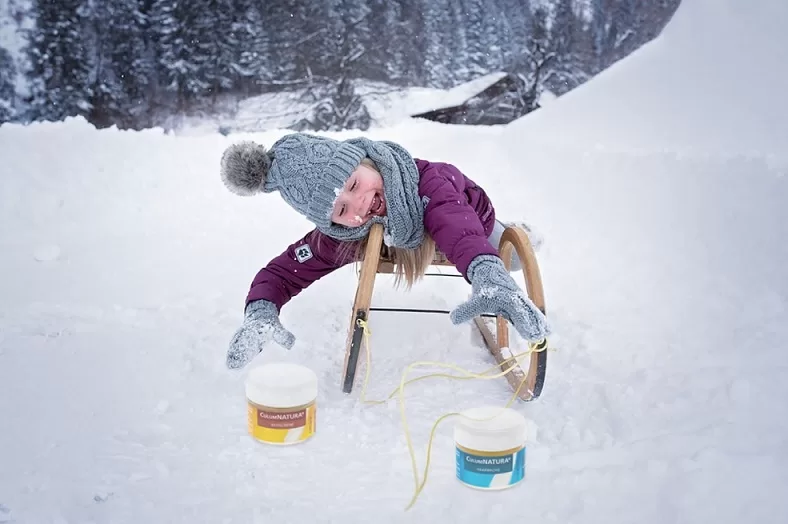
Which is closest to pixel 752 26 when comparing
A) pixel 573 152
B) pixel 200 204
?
pixel 573 152

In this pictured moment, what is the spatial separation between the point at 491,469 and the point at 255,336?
0.60 m

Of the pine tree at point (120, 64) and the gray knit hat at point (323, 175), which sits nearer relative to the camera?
the gray knit hat at point (323, 175)

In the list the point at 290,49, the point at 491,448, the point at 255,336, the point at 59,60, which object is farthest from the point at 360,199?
the point at 59,60

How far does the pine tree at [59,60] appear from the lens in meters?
2.76

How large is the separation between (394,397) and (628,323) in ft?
2.53

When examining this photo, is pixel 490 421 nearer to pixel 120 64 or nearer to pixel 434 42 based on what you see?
pixel 434 42

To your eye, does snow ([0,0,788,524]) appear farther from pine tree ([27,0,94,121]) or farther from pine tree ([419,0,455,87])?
Answer: pine tree ([419,0,455,87])

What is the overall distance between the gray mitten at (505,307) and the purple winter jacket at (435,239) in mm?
95

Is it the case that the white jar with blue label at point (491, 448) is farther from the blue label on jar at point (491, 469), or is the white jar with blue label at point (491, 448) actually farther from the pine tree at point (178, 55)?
the pine tree at point (178, 55)

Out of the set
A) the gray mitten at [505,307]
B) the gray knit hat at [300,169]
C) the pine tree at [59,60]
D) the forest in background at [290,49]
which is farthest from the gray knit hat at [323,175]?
the pine tree at [59,60]

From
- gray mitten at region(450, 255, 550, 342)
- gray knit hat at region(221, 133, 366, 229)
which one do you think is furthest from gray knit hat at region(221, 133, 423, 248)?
gray mitten at region(450, 255, 550, 342)

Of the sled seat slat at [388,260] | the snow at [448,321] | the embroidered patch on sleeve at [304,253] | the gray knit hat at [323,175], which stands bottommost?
the snow at [448,321]

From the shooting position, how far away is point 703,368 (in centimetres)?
142

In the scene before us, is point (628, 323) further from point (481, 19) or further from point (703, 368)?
point (481, 19)
